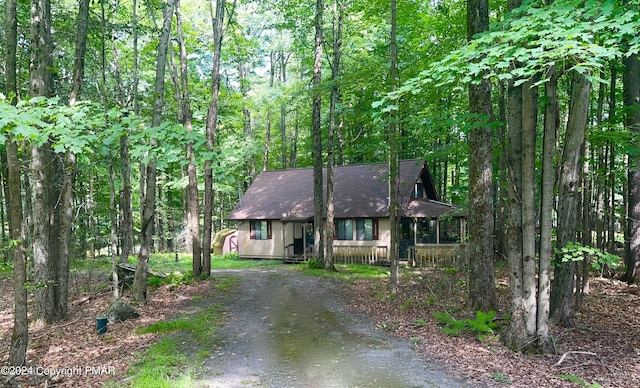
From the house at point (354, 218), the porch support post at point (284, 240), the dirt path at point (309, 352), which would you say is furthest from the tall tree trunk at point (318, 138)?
the dirt path at point (309, 352)

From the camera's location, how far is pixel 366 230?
21750mm

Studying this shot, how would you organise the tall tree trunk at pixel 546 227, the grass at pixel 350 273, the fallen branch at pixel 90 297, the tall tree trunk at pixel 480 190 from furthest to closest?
the grass at pixel 350 273 < the fallen branch at pixel 90 297 < the tall tree trunk at pixel 480 190 < the tall tree trunk at pixel 546 227

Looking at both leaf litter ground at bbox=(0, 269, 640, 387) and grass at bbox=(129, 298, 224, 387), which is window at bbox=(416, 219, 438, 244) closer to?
leaf litter ground at bbox=(0, 269, 640, 387)

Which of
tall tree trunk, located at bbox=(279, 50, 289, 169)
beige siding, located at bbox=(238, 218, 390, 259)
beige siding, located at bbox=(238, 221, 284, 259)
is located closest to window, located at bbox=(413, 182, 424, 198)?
beige siding, located at bbox=(238, 218, 390, 259)

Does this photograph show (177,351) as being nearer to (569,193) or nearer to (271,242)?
(569,193)

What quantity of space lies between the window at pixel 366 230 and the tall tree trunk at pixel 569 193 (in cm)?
1328

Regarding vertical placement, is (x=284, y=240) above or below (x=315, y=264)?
above

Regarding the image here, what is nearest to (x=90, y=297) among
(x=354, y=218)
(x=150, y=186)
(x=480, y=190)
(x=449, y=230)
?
(x=150, y=186)

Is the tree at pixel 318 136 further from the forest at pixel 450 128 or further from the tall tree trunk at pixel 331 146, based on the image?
the tall tree trunk at pixel 331 146

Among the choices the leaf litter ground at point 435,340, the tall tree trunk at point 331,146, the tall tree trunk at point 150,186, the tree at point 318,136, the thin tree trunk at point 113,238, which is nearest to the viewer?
the leaf litter ground at point 435,340

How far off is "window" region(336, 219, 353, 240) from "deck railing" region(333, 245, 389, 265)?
0.74m

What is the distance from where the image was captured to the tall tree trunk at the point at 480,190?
27.1ft

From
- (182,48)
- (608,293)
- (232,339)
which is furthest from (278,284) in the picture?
(608,293)

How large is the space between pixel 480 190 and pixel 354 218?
43.8 feet
